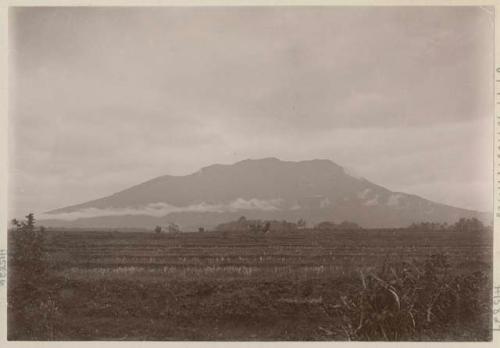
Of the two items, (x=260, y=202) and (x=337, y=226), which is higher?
(x=260, y=202)

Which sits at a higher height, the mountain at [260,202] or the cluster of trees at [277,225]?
the mountain at [260,202]

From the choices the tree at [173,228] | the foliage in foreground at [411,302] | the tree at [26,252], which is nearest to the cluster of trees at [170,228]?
the tree at [173,228]

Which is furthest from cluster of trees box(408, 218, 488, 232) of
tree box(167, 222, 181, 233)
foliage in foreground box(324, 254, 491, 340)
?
tree box(167, 222, 181, 233)

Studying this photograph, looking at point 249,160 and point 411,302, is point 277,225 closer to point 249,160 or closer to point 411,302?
point 249,160

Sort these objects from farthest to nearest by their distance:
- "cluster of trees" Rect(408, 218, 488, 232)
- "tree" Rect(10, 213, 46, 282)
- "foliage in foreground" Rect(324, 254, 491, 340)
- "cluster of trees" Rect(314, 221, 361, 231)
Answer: "cluster of trees" Rect(314, 221, 361, 231) < "cluster of trees" Rect(408, 218, 488, 232) < "tree" Rect(10, 213, 46, 282) < "foliage in foreground" Rect(324, 254, 491, 340)

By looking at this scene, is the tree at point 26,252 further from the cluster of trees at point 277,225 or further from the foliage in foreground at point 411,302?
the foliage in foreground at point 411,302

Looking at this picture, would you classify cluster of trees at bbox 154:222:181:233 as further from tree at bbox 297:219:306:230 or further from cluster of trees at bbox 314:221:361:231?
cluster of trees at bbox 314:221:361:231

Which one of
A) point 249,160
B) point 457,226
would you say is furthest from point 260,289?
point 457,226
